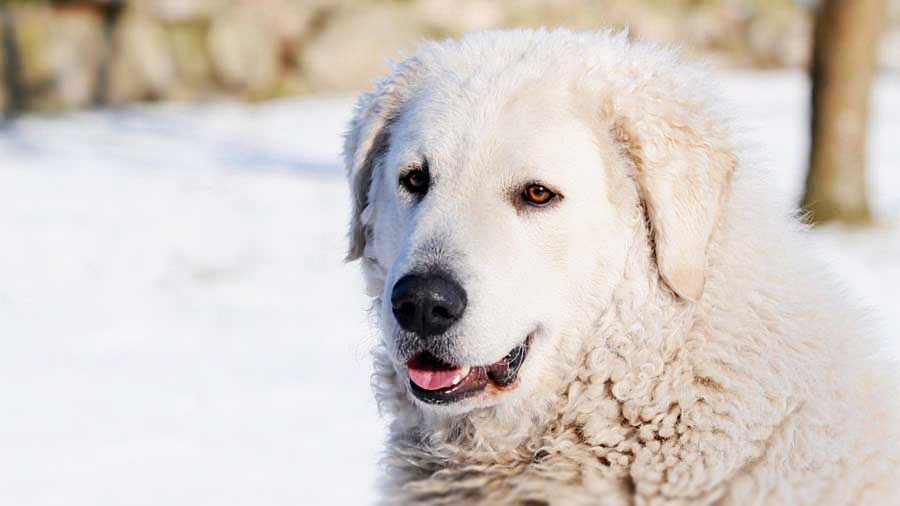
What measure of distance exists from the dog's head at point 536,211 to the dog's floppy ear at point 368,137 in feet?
0.84

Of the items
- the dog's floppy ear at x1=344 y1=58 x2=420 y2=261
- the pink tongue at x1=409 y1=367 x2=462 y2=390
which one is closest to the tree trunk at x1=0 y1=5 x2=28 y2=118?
the dog's floppy ear at x1=344 y1=58 x2=420 y2=261

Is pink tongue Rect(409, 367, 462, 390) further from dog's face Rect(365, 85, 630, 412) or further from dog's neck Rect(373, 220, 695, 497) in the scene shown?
dog's neck Rect(373, 220, 695, 497)

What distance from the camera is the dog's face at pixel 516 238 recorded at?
3006mm

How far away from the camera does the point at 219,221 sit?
39.5ft

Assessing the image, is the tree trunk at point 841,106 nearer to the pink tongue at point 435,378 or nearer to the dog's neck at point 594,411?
the dog's neck at point 594,411

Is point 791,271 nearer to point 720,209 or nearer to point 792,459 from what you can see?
point 720,209

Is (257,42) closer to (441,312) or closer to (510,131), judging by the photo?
(510,131)

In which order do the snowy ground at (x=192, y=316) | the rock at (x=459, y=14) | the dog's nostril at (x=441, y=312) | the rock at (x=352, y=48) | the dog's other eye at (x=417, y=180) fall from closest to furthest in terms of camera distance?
the dog's nostril at (x=441, y=312) < the dog's other eye at (x=417, y=180) < the snowy ground at (x=192, y=316) < the rock at (x=352, y=48) < the rock at (x=459, y=14)

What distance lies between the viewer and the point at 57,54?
62.7ft

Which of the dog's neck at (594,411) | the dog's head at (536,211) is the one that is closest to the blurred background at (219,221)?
the dog's head at (536,211)

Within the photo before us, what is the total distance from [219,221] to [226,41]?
9.47 metres

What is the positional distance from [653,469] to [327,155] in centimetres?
1398

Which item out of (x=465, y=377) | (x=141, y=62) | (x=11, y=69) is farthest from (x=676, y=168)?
(x=141, y=62)

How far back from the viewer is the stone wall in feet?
62.7
